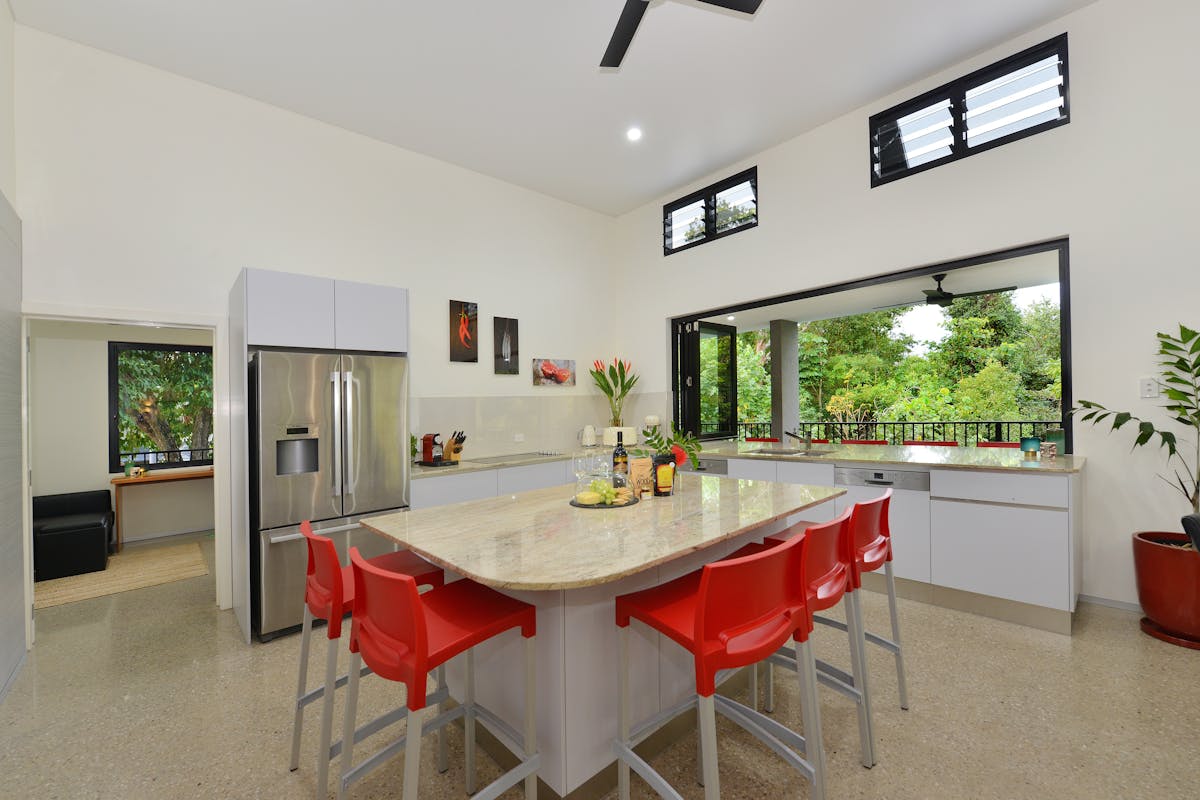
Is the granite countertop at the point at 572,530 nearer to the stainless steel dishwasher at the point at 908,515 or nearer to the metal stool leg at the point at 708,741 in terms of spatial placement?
the metal stool leg at the point at 708,741

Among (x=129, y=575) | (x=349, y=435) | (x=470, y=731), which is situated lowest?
(x=129, y=575)

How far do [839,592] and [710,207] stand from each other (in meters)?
4.00

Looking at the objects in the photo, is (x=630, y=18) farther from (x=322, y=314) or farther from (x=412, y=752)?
(x=412, y=752)

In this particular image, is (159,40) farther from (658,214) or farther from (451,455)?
(658,214)

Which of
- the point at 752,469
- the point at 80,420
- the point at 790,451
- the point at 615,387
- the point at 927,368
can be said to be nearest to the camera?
the point at 752,469

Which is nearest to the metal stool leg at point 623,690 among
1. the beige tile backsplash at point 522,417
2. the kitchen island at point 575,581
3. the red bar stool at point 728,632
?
the red bar stool at point 728,632

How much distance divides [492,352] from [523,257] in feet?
3.39

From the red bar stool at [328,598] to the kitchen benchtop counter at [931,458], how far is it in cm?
282

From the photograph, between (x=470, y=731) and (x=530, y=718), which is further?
(x=470, y=731)

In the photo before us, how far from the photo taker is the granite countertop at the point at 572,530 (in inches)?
49.4

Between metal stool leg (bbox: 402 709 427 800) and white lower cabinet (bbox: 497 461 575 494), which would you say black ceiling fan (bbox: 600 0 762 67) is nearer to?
metal stool leg (bbox: 402 709 427 800)

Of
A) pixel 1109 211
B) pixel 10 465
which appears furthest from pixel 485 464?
pixel 1109 211

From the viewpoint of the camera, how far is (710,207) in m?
4.81

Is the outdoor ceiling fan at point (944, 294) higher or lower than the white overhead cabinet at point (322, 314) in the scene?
higher
